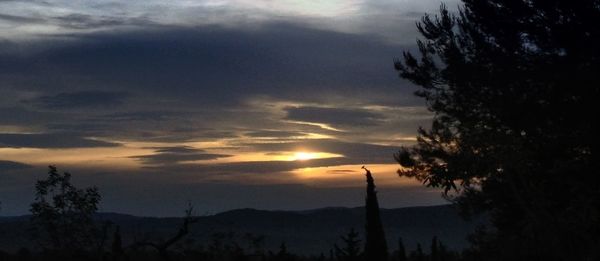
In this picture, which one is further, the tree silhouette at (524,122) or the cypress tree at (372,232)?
the cypress tree at (372,232)

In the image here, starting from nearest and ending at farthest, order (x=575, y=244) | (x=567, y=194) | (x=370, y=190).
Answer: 1. (x=575, y=244)
2. (x=567, y=194)
3. (x=370, y=190)

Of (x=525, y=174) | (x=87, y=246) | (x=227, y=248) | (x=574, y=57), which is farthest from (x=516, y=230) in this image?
(x=227, y=248)

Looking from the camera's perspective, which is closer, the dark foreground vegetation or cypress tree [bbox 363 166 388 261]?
the dark foreground vegetation

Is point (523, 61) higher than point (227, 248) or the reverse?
higher

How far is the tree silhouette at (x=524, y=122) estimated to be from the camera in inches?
1203

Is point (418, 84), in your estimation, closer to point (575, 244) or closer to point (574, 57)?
point (574, 57)

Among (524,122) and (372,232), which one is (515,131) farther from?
(372,232)

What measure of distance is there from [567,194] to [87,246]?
2211 cm

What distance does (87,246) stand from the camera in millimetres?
39281

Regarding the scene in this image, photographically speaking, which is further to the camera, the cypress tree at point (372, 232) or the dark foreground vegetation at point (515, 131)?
the cypress tree at point (372, 232)

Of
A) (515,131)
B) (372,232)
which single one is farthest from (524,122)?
(372,232)

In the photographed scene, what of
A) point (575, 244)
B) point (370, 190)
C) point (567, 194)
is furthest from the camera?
point (370, 190)

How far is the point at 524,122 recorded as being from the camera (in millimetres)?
33531

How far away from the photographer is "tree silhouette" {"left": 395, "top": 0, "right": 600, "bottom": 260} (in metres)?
30.5
